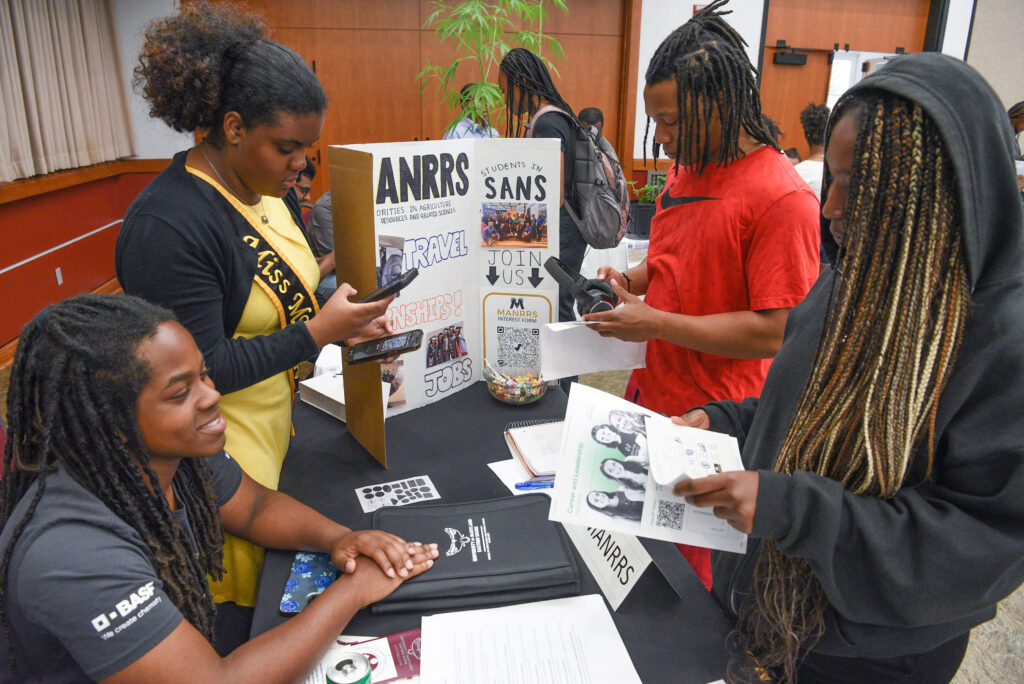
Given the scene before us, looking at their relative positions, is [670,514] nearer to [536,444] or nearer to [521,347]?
[536,444]

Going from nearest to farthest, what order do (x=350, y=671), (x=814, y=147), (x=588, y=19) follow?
(x=350, y=671), (x=814, y=147), (x=588, y=19)

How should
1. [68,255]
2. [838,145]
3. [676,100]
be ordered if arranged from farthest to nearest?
[68,255], [676,100], [838,145]

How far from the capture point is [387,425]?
1.71 metres

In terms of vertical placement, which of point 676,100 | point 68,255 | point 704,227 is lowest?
point 68,255

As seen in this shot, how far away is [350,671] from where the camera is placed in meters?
0.87

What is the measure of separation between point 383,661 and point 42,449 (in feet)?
1.84

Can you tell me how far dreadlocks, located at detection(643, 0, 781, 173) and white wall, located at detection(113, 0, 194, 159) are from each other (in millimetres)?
5217

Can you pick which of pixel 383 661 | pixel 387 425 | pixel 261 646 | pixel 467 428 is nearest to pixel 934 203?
pixel 383 661

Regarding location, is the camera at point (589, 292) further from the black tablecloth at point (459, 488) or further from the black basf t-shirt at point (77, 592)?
the black basf t-shirt at point (77, 592)

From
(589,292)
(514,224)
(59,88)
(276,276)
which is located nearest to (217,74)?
(276,276)

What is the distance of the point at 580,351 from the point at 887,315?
86 centimetres

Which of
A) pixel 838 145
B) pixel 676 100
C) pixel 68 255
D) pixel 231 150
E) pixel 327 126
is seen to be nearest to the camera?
pixel 838 145

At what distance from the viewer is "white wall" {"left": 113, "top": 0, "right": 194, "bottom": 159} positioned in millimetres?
5805

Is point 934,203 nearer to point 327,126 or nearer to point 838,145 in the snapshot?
point 838,145
